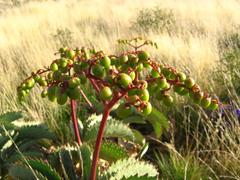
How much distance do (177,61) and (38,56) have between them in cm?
167

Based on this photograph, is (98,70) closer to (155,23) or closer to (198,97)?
(198,97)

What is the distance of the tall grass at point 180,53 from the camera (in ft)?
9.25

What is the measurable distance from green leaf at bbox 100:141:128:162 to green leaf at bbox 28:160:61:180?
33cm

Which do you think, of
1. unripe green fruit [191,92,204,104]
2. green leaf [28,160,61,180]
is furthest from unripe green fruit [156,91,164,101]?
green leaf [28,160,61,180]

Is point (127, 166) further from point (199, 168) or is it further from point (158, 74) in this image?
point (199, 168)

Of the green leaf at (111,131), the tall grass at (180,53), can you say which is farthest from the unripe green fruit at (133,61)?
the tall grass at (180,53)

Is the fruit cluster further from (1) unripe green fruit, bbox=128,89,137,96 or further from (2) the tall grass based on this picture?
(2) the tall grass

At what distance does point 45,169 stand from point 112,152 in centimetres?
37

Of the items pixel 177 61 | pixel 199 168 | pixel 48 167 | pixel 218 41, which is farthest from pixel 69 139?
pixel 218 41

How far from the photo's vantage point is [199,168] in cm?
266

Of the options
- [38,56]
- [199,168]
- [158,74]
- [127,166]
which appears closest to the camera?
[158,74]

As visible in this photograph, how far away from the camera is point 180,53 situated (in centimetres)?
556

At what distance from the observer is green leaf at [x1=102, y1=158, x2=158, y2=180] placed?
6.22 ft

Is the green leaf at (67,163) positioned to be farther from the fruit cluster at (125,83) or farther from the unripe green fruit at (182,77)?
the unripe green fruit at (182,77)
